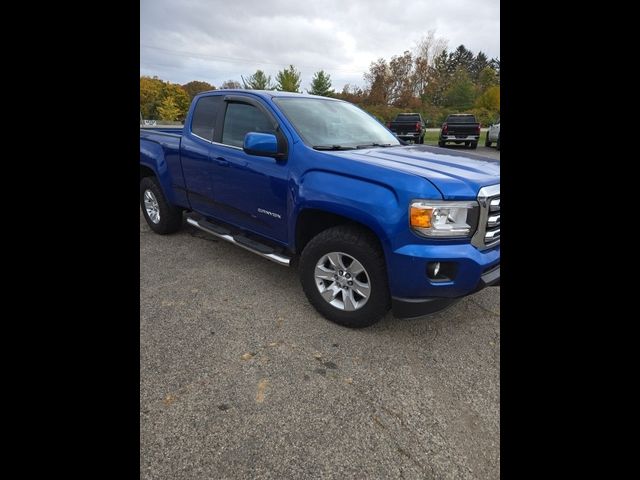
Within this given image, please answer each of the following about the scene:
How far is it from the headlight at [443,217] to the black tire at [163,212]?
11.4 ft

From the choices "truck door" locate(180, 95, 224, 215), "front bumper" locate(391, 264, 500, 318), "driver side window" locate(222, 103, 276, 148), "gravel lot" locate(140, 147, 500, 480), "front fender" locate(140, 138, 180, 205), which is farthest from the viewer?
"front fender" locate(140, 138, 180, 205)

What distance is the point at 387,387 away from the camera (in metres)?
2.27

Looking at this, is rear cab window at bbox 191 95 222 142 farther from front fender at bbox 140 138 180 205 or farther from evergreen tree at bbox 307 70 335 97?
evergreen tree at bbox 307 70 335 97

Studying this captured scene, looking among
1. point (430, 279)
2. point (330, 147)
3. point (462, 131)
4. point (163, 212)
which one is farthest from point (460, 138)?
point (430, 279)

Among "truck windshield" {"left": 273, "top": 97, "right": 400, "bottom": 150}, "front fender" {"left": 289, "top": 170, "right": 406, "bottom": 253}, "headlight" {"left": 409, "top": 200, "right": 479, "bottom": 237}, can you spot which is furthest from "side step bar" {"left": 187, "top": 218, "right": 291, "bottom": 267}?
"headlight" {"left": 409, "top": 200, "right": 479, "bottom": 237}

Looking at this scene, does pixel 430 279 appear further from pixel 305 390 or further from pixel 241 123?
pixel 241 123

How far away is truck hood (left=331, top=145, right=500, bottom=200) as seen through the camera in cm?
233

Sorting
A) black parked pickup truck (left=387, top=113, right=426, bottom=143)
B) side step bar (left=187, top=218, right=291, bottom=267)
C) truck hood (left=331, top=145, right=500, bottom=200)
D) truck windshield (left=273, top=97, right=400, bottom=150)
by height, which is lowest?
side step bar (left=187, top=218, right=291, bottom=267)

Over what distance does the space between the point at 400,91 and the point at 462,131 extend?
23.6 meters

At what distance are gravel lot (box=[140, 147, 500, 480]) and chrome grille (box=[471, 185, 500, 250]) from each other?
0.81m

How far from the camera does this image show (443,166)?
2.71 m

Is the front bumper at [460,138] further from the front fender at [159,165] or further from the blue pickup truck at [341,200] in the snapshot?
the front fender at [159,165]
